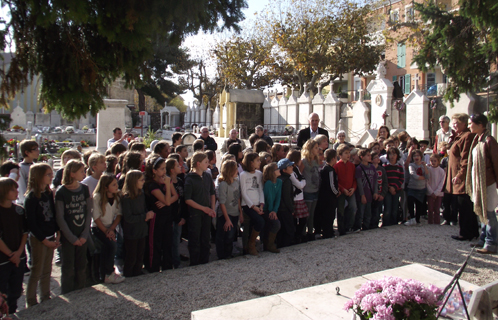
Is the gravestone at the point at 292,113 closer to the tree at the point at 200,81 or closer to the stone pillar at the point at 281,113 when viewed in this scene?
the stone pillar at the point at 281,113

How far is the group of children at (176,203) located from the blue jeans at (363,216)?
0.02m

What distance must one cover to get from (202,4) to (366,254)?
3913mm

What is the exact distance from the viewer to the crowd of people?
4.14 m

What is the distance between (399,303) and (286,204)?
333 cm

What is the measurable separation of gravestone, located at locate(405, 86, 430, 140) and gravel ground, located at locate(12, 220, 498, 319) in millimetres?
11861

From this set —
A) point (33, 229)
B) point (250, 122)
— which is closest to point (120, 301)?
point (33, 229)

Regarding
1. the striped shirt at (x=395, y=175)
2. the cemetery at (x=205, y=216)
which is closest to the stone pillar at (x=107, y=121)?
the cemetery at (x=205, y=216)

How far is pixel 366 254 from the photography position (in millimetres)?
5406

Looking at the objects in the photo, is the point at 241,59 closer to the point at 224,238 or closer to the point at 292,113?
the point at 292,113

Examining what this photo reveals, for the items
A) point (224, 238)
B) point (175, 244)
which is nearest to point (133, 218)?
point (175, 244)

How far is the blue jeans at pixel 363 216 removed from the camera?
267 inches

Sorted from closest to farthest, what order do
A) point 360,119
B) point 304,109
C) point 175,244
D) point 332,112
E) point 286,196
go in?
point 175,244 < point 286,196 < point 360,119 < point 332,112 < point 304,109

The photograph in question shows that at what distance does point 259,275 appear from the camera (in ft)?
15.2

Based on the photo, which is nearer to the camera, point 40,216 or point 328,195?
point 40,216
